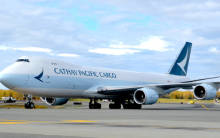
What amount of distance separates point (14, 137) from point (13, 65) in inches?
959

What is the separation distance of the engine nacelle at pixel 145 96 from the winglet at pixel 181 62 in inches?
547

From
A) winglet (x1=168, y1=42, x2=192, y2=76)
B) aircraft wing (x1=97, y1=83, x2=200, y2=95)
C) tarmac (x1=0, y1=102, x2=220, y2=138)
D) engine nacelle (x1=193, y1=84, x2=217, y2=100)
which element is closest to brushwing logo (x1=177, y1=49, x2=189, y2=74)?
winglet (x1=168, y1=42, x2=192, y2=76)

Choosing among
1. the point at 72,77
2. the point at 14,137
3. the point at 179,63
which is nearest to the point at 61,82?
the point at 72,77

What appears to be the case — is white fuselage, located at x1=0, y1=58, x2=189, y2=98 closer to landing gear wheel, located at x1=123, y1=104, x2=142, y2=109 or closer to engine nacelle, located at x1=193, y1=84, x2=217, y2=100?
landing gear wheel, located at x1=123, y1=104, x2=142, y2=109

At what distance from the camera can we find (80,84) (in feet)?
120

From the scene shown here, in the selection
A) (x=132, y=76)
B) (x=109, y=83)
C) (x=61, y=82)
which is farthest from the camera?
(x=132, y=76)

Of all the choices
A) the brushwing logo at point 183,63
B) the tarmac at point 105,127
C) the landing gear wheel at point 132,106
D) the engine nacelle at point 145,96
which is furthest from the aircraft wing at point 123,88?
the tarmac at point 105,127

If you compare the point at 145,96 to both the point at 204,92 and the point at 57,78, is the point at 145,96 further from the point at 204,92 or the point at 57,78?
the point at 57,78

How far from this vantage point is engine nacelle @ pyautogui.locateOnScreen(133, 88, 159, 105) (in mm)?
35531

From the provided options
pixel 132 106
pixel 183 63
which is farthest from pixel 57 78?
pixel 183 63

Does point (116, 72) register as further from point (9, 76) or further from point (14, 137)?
point (14, 137)

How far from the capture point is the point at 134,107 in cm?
3825

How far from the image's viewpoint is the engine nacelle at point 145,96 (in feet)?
117

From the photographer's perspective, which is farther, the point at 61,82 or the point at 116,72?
the point at 116,72
